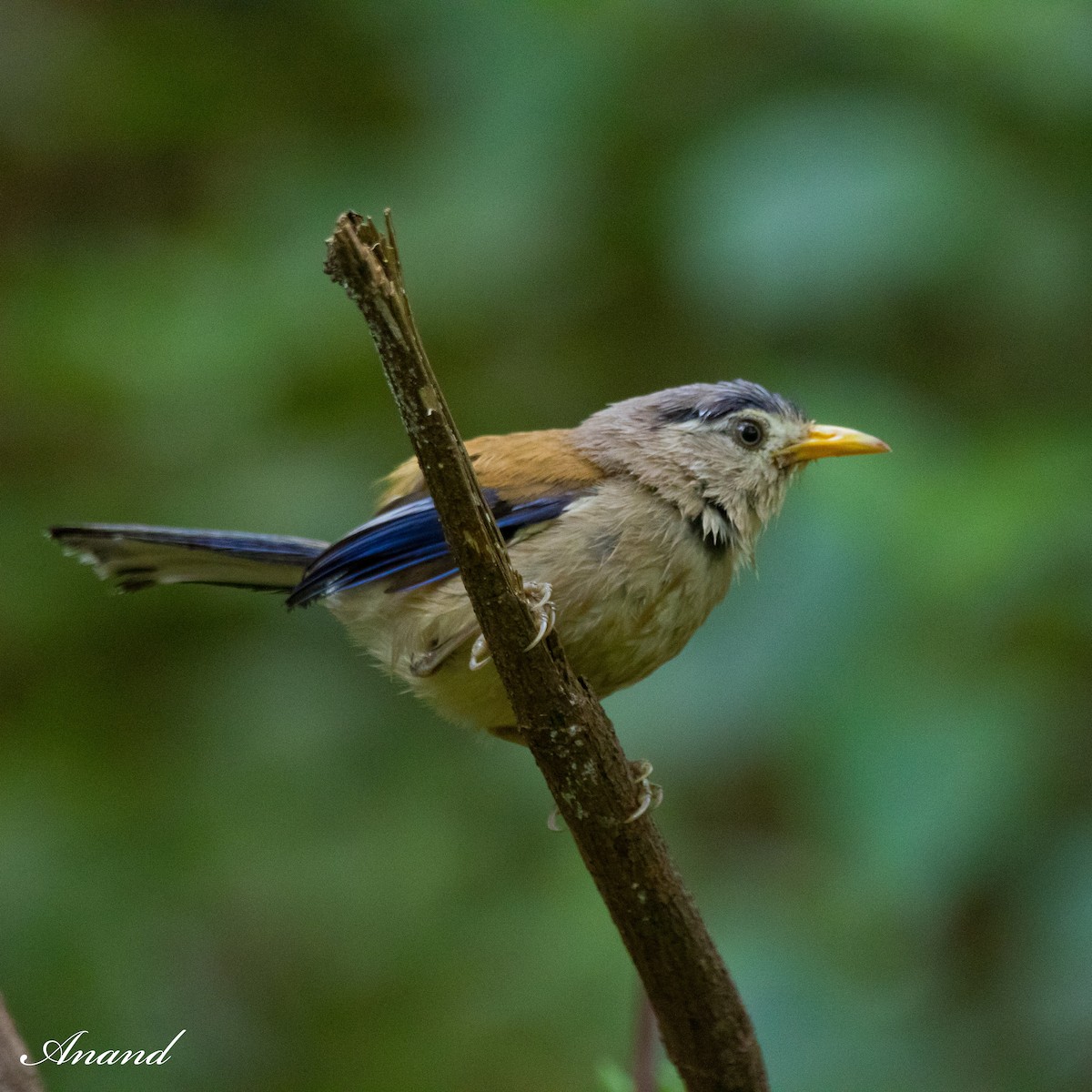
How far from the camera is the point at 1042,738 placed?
12.1ft

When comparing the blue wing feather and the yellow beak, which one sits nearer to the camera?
the blue wing feather

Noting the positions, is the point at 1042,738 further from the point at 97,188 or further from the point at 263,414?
the point at 97,188

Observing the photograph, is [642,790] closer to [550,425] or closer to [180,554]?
[180,554]

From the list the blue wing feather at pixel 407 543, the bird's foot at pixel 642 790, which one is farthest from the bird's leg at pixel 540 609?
the blue wing feather at pixel 407 543

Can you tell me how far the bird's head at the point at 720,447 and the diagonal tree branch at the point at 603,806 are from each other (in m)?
1.09

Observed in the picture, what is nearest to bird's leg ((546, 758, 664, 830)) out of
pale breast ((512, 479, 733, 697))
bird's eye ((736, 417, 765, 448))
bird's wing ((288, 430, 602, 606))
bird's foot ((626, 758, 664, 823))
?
bird's foot ((626, 758, 664, 823))

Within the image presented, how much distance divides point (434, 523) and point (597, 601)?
50 cm

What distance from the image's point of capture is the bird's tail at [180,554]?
3859mm

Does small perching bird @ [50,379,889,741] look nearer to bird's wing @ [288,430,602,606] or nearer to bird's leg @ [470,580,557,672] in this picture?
bird's wing @ [288,430,602,606]

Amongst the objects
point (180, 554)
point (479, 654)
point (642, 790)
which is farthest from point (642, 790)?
point (180, 554)

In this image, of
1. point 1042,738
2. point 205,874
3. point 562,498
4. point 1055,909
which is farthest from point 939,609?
point 205,874

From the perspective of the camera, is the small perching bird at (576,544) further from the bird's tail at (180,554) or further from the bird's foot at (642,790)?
the bird's foot at (642,790)

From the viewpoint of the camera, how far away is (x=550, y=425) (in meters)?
5.09

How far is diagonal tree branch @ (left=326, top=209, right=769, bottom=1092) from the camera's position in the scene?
231 cm
